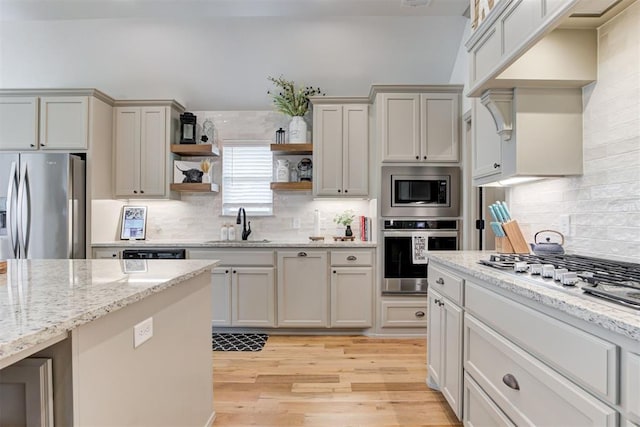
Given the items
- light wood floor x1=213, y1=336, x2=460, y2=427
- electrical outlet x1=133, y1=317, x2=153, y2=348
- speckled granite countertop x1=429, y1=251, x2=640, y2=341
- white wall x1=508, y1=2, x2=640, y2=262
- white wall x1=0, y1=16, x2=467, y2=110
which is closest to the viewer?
speckled granite countertop x1=429, y1=251, x2=640, y2=341

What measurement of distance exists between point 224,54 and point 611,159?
142 inches

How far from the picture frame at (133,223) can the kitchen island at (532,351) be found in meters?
3.50

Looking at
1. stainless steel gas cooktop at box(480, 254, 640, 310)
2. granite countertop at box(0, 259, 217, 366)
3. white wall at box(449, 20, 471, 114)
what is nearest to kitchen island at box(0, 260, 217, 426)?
granite countertop at box(0, 259, 217, 366)

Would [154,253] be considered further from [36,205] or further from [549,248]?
[549,248]

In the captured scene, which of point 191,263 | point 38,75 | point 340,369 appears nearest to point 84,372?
point 191,263

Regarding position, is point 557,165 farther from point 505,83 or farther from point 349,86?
point 349,86

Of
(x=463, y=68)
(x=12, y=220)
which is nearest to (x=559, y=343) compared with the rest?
(x=463, y=68)

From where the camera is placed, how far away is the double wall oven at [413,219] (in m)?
3.45

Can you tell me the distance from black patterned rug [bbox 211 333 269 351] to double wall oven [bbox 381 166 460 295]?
1.35 meters

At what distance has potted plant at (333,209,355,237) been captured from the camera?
388 centimetres

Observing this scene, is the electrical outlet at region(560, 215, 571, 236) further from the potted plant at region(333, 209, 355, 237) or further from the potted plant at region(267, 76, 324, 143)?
the potted plant at region(267, 76, 324, 143)

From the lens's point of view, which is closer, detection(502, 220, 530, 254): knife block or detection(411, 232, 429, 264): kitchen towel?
detection(502, 220, 530, 254): knife block

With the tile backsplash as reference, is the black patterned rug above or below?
below

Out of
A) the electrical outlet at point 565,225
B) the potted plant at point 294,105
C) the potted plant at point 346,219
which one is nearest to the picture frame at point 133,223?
the potted plant at point 294,105
